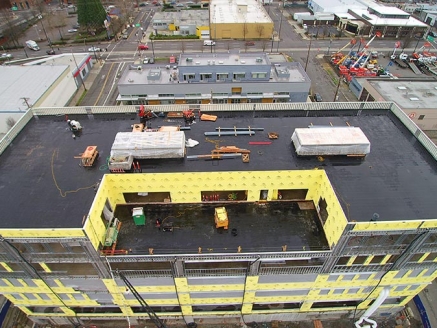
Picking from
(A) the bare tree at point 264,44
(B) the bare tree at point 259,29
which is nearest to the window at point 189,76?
(A) the bare tree at point 264,44

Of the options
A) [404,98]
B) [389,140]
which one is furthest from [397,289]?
[404,98]

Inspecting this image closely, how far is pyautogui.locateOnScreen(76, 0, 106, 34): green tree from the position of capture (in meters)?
A: 117

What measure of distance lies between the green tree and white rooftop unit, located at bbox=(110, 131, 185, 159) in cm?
11027

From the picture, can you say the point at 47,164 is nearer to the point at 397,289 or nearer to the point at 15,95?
the point at 397,289

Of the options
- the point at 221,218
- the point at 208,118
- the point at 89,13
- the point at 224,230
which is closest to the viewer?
the point at 221,218

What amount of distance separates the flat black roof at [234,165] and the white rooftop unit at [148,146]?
1.09 m

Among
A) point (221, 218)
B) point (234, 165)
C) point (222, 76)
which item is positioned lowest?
point (222, 76)

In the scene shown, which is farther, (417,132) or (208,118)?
(208,118)

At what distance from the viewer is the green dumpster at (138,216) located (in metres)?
30.1

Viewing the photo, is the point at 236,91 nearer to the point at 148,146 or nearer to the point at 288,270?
the point at 148,146

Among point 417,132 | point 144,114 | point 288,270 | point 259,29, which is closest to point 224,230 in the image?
point 288,270

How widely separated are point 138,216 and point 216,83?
170 feet

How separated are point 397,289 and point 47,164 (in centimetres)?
4269

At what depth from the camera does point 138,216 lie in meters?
30.1
